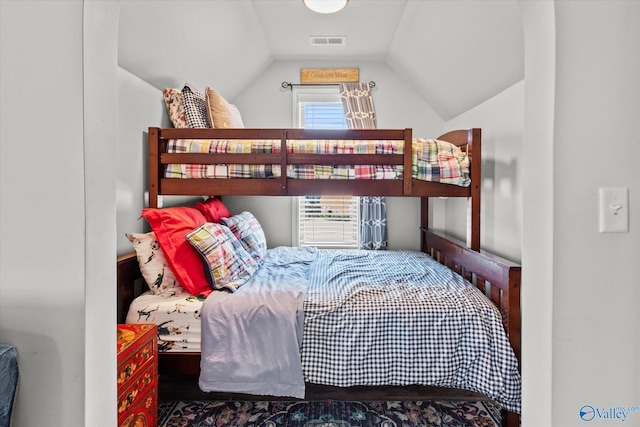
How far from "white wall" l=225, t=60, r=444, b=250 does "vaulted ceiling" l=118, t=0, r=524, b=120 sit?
0.11 meters

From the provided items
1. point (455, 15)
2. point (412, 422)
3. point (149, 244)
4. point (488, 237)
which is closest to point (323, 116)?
point (455, 15)

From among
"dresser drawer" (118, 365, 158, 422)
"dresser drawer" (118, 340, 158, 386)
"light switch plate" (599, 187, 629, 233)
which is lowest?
"dresser drawer" (118, 365, 158, 422)

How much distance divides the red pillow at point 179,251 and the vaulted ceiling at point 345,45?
0.93 metres

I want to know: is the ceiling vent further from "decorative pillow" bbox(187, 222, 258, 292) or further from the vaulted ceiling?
"decorative pillow" bbox(187, 222, 258, 292)

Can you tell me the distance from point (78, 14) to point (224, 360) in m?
1.51

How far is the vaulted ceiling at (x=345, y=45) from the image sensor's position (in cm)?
201

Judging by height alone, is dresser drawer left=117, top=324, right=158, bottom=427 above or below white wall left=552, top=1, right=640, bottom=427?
below

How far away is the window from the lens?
370 cm

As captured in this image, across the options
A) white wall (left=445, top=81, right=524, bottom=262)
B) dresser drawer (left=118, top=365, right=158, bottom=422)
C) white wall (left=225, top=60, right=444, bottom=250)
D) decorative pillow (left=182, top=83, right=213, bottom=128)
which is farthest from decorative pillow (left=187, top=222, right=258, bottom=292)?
white wall (left=445, top=81, right=524, bottom=262)

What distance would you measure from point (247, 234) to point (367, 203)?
Answer: 1.43 metres

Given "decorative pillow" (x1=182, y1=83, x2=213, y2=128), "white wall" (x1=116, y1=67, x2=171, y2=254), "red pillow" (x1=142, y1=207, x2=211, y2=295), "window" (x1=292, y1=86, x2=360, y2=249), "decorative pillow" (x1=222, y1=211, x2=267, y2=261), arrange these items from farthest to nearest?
"window" (x1=292, y1=86, x2=360, y2=249) → "decorative pillow" (x1=222, y1=211, x2=267, y2=261) → "decorative pillow" (x1=182, y1=83, x2=213, y2=128) → "white wall" (x1=116, y1=67, x2=171, y2=254) → "red pillow" (x1=142, y1=207, x2=211, y2=295)

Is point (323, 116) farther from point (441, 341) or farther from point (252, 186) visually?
point (441, 341)

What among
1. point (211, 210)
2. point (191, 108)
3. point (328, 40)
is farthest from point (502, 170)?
point (191, 108)

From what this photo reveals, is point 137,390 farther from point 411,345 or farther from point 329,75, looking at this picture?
point 329,75
